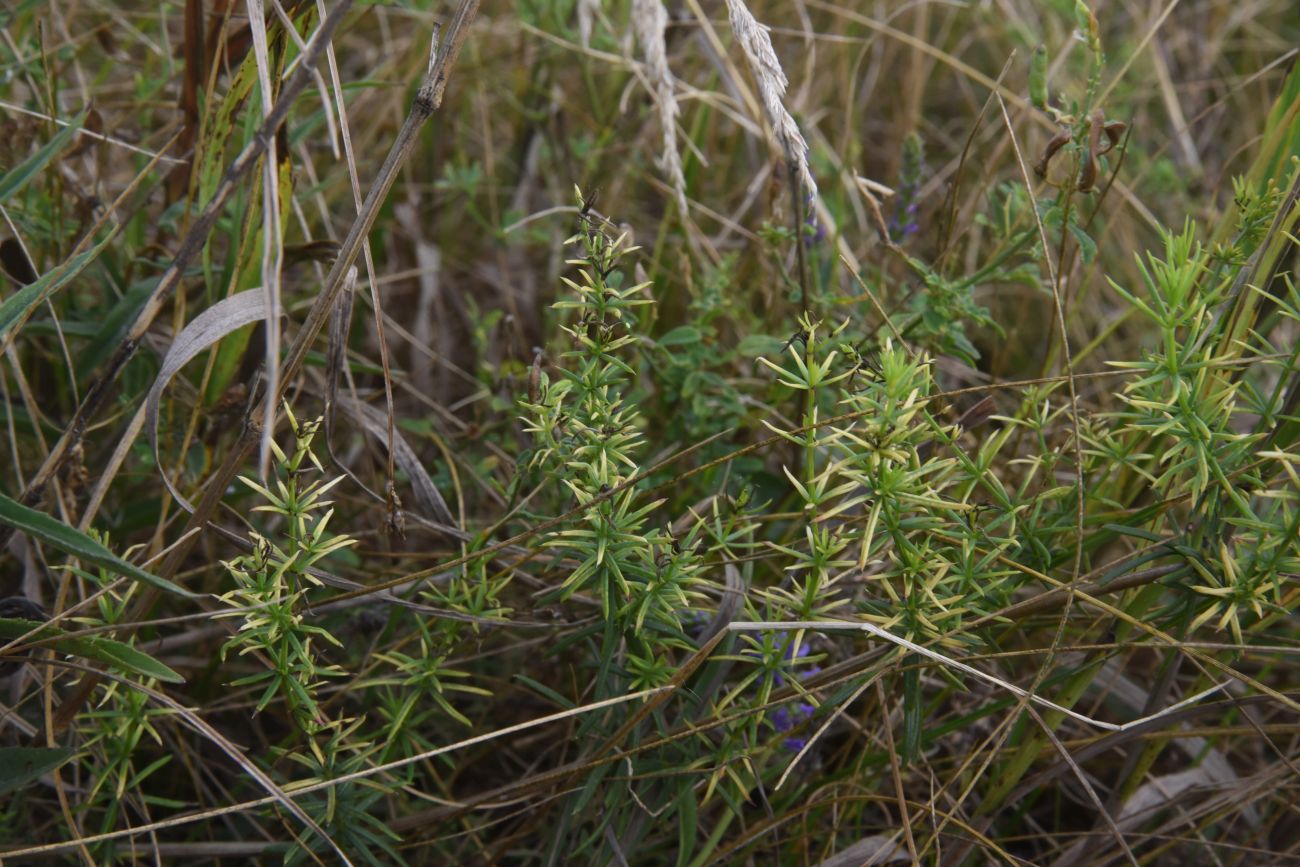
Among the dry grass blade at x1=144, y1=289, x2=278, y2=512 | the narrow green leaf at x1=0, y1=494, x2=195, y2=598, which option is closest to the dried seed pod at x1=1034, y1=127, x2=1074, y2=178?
the dry grass blade at x1=144, y1=289, x2=278, y2=512

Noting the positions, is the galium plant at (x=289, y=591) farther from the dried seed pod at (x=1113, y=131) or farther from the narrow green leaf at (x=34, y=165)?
the dried seed pod at (x=1113, y=131)

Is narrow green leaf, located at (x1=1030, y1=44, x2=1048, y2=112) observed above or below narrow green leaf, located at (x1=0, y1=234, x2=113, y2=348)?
above

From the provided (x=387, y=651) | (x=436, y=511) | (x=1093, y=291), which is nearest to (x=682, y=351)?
(x=436, y=511)

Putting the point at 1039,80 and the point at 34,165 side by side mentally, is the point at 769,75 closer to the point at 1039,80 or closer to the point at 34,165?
the point at 1039,80

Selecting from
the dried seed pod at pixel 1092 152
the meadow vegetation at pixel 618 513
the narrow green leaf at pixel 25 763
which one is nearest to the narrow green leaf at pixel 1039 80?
the meadow vegetation at pixel 618 513

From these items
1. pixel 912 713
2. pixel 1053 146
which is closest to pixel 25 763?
pixel 912 713

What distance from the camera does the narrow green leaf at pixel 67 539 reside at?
0.96 meters

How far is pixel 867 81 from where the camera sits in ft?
8.20

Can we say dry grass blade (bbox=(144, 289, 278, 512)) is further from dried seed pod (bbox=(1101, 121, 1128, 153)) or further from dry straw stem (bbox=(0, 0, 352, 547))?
dried seed pod (bbox=(1101, 121, 1128, 153))

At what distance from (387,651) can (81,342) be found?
674 mm

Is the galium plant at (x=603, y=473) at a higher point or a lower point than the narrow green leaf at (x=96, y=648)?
higher

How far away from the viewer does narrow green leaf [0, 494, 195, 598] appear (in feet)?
3.15

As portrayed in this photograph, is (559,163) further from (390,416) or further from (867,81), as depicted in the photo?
(390,416)

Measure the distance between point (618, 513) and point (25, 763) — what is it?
0.65 meters
